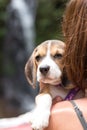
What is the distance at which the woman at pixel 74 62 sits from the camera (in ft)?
6.86

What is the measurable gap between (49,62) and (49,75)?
2.1 inches

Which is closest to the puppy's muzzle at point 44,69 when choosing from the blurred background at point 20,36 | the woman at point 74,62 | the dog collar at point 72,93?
the dog collar at point 72,93

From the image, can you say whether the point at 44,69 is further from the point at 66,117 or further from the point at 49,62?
the point at 66,117

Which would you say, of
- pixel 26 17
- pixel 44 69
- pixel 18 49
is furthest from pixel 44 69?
pixel 26 17

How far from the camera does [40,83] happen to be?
2.49 meters

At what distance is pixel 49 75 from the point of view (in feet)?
7.90

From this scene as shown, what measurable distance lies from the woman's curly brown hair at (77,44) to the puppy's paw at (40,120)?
16 centimetres

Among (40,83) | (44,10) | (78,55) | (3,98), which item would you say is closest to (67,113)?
(78,55)

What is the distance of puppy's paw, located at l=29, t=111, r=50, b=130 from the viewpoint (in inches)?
86.2

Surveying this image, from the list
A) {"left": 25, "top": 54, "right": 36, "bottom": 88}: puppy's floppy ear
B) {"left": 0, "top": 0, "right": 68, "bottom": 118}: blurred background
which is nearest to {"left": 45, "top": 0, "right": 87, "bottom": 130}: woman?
{"left": 25, "top": 54, "right": 36, "bottom": 88}: puppy's floppy ear

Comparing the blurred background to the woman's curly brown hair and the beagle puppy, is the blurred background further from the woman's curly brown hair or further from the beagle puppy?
the woman's curly brown hair

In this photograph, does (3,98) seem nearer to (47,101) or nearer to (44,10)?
(44,10)

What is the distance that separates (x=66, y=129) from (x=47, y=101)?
0.26 m

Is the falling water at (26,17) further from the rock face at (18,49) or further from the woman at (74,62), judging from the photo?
the woman at (74,62)
